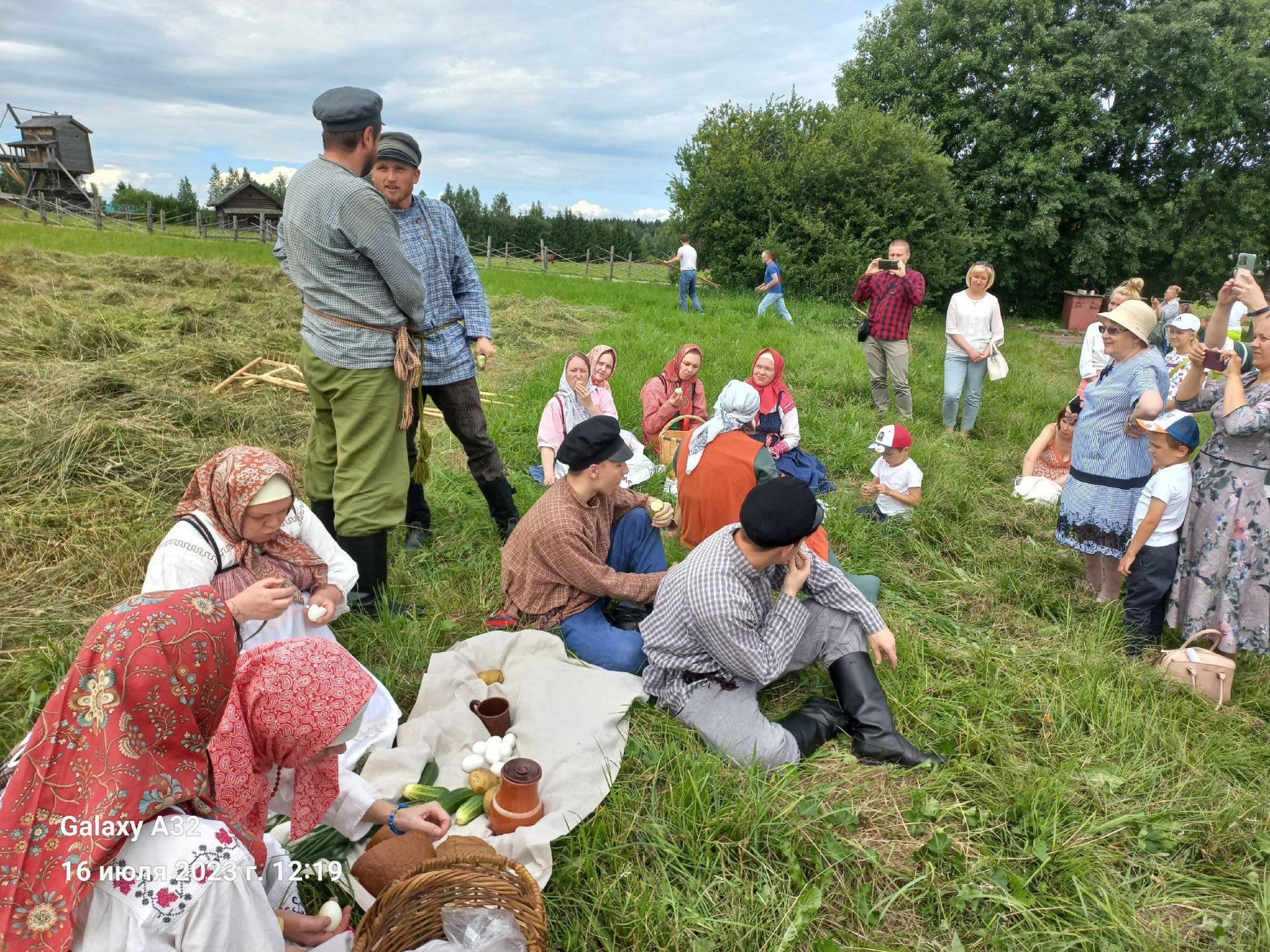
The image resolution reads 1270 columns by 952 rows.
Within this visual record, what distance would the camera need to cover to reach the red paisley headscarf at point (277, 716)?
1.79 metres

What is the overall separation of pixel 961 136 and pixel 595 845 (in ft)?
70.6

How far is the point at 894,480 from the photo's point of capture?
4875mm

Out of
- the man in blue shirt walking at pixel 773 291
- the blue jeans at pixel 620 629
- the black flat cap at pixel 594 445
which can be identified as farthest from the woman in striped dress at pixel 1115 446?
the man in blue shirt walking at pixel 773 291

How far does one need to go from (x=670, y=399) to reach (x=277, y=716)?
451 cm

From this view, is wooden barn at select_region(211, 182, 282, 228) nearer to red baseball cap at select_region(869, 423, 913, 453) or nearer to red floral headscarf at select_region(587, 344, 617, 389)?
red floral headscarf at select_region(587, 344, 617, 389)

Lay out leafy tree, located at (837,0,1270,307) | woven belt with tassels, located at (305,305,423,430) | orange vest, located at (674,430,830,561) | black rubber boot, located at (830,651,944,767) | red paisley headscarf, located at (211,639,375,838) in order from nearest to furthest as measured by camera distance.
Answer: red paisley headscarf, located at (211,639,375,838) < black rubber boot, located at (830,651,944,767) < woven belt with tassels, located at (305,305,423,430) < orange vest, located at (674,430,830,561) < leafy tree, located at (837,0,1270,307)

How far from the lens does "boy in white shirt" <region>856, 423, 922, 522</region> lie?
15.7 ft

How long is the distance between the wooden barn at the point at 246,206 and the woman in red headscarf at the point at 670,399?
3265 cm

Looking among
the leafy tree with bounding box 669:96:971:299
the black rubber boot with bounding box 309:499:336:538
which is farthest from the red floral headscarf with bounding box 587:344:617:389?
the leafy tree with bounding box 669:96:971:299

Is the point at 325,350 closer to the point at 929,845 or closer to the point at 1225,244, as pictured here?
the point at 929,845

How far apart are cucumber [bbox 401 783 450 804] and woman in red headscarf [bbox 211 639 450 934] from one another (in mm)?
536

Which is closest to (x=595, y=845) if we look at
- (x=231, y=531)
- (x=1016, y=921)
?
(x=1016, y=921)

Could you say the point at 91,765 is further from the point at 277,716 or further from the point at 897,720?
the point at 897,720

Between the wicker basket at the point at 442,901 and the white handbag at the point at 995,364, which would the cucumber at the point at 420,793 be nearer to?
the wicker basket at the point at 442,901
